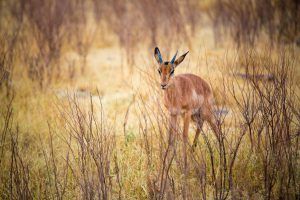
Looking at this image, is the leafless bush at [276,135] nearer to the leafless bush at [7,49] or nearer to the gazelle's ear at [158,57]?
the gazelle's ear at [158,57]

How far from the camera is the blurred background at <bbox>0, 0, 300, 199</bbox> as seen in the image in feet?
8.68

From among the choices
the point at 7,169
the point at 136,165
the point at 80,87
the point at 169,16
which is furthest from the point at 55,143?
the point at 169,16

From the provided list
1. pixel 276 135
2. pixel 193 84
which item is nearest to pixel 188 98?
pixel 193 84

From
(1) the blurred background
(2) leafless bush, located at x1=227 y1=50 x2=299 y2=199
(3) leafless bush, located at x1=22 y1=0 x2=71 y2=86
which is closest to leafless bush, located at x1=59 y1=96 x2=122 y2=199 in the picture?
(1) the blurred background

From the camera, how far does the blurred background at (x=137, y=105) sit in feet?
8.68

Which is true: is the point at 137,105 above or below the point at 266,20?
below

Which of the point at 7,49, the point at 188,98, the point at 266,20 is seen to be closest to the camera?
the point at 188,98

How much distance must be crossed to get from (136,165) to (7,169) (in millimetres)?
1404

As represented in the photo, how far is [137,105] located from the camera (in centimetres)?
530

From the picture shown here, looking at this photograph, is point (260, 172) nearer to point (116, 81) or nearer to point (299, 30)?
point (116, 81)

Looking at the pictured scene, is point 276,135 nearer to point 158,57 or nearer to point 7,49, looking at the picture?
point 158,57

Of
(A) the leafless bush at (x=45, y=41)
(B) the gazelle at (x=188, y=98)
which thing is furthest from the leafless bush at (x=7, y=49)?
(B) the gazelle at (x=188, y=98)

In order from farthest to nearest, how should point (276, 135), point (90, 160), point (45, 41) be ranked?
point (45, 41)
point (276, 135)
point (90, 160)

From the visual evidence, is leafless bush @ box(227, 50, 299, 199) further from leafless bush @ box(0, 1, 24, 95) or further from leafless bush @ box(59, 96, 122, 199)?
leafless bush @ box(0, 1, 24, 95)
